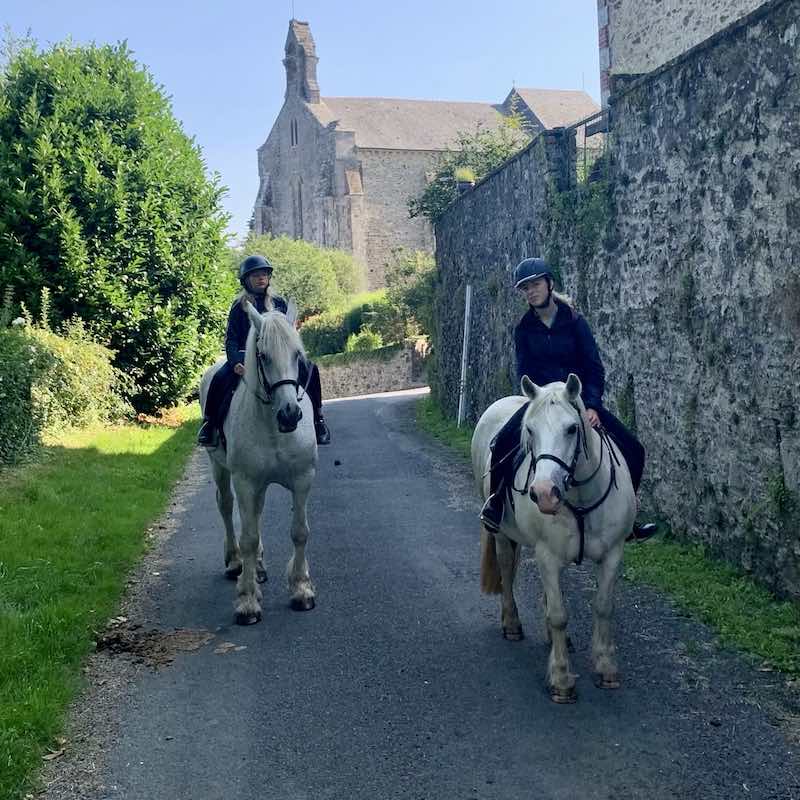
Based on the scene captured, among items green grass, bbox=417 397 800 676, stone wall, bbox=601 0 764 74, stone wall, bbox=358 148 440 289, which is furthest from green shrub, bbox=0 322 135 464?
stone wall, bbox=358 148 440 289

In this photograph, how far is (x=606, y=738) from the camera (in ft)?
16.2

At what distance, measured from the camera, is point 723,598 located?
736 centimetres

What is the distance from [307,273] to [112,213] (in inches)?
1493

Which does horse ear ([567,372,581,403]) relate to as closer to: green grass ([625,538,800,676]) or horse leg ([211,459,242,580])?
green grass ([625,538,800,676])

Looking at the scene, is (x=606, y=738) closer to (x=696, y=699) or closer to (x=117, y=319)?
(x=696, y=699)

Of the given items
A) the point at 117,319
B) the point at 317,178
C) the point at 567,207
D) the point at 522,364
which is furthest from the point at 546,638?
the point at 317,178

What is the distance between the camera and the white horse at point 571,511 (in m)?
5.11

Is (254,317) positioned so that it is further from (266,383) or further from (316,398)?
(316,398)

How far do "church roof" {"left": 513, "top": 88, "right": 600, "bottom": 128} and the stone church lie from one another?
0.38 ft

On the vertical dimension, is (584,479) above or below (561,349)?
below

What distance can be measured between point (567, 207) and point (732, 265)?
4.82 m

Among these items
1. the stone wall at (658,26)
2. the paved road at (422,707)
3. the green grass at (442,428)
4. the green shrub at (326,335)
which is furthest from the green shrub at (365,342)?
the paved road at (422,707)

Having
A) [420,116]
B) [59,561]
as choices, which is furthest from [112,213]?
[420,116]

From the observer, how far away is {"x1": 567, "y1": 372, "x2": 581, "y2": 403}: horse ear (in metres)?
5.13
